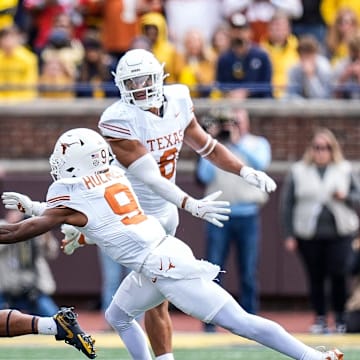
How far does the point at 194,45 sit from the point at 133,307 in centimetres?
638

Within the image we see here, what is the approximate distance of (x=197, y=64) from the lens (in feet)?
46.8

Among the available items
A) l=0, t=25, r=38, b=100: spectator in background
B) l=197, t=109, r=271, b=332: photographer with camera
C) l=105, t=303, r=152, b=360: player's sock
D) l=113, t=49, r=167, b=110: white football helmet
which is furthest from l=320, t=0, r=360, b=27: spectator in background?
l=105, t=303, r=152, b=360: player's sock

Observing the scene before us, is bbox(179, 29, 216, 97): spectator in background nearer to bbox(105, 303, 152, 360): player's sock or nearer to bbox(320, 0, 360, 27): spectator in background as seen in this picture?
bbox(320, 0, 360, 27): spectator in background

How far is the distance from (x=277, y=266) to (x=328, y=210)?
1408 millimetres

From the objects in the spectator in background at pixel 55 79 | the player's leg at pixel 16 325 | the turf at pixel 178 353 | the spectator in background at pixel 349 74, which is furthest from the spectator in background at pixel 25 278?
the player's leg at pixel 16 325

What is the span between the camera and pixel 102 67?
565 inches

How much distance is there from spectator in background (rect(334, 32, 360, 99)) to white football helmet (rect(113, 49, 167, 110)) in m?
5.33

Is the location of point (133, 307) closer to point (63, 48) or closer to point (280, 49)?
point (280, 49)

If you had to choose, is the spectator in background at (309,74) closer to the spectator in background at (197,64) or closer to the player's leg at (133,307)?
the spectator in background at (197,64)

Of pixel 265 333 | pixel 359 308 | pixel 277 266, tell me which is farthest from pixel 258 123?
pixel 265 333

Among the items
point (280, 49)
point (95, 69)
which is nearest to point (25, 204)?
point (95, 69)

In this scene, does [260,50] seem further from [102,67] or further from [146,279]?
[146,279]

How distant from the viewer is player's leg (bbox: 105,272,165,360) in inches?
315

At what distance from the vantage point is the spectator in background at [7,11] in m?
15.0
